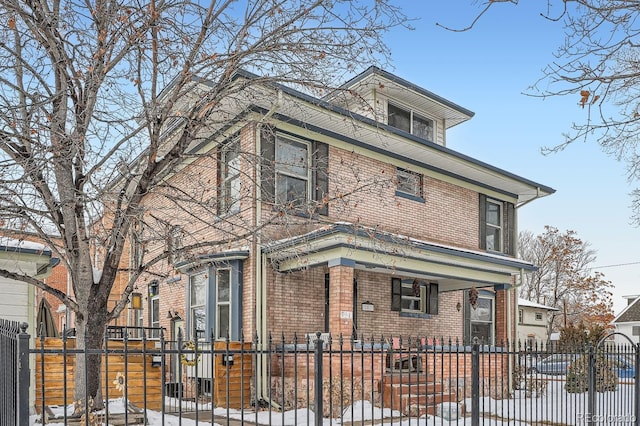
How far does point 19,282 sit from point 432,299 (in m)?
10.6

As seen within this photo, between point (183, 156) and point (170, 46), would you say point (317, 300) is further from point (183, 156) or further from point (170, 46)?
point (170, 46)

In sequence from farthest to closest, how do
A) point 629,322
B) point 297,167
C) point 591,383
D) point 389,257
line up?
point 629,322 < point 297,167 < point 389,257 < point 591,383

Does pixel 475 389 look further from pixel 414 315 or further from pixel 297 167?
pixel 414 315

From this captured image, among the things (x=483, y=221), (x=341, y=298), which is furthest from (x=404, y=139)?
(x=341, y=298)

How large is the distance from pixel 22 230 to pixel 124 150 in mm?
1715

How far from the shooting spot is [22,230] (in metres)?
8.22

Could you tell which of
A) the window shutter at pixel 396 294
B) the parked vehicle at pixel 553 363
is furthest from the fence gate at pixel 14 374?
the window shutter at pixel 396 294

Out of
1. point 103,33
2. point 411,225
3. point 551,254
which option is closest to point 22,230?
point 103,33

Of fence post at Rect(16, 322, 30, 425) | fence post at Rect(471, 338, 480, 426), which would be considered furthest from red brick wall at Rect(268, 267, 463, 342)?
fence post at Rect(16, 322, 30, 425)

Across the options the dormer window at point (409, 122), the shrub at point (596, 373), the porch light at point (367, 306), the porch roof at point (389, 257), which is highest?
the dormer window at point (409, 122)

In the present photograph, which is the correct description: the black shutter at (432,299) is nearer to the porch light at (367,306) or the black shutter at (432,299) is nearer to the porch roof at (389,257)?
the porch roof at (389,257)

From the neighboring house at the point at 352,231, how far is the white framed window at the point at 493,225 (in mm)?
35

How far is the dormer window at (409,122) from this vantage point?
17641 millimetres

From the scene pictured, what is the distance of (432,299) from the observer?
1719cm
